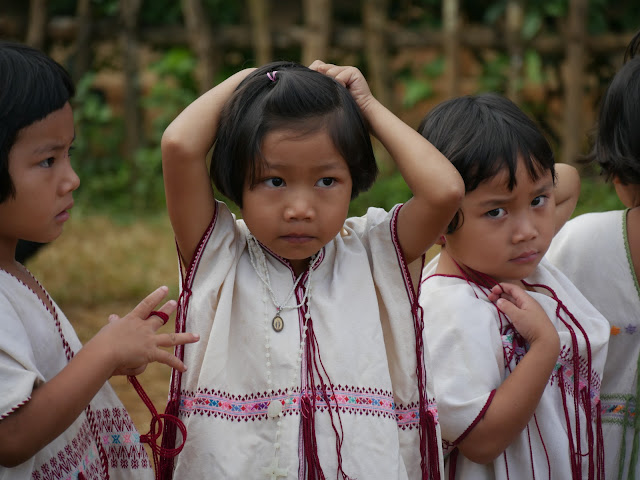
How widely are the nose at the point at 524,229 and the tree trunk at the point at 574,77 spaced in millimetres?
4847

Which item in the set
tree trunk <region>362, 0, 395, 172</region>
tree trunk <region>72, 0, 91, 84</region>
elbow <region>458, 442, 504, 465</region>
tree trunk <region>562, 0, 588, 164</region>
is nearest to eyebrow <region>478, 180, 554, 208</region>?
elbow <region>458, 442, 504, 465</region>

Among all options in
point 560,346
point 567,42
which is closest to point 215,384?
point 560,346

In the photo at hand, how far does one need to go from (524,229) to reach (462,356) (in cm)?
37

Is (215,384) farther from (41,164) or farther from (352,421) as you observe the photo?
(41,164)

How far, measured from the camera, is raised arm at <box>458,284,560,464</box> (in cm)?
209

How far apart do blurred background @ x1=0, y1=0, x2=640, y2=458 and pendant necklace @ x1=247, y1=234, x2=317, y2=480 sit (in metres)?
4.23

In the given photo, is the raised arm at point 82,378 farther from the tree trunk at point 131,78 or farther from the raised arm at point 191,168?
the tree trunk at point 131,78

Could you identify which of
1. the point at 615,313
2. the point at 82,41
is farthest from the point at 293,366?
the point at 82,41

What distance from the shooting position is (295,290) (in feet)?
6.78

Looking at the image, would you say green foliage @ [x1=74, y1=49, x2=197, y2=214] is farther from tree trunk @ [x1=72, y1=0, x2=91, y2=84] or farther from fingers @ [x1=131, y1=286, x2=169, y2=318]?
fingers @ [x1=131, y1=286, x2=169, y2=318]

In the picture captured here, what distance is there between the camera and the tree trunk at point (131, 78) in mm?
7680

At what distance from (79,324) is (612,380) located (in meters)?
3.14

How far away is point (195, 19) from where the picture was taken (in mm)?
7496

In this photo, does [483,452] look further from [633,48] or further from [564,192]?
[633,48]
